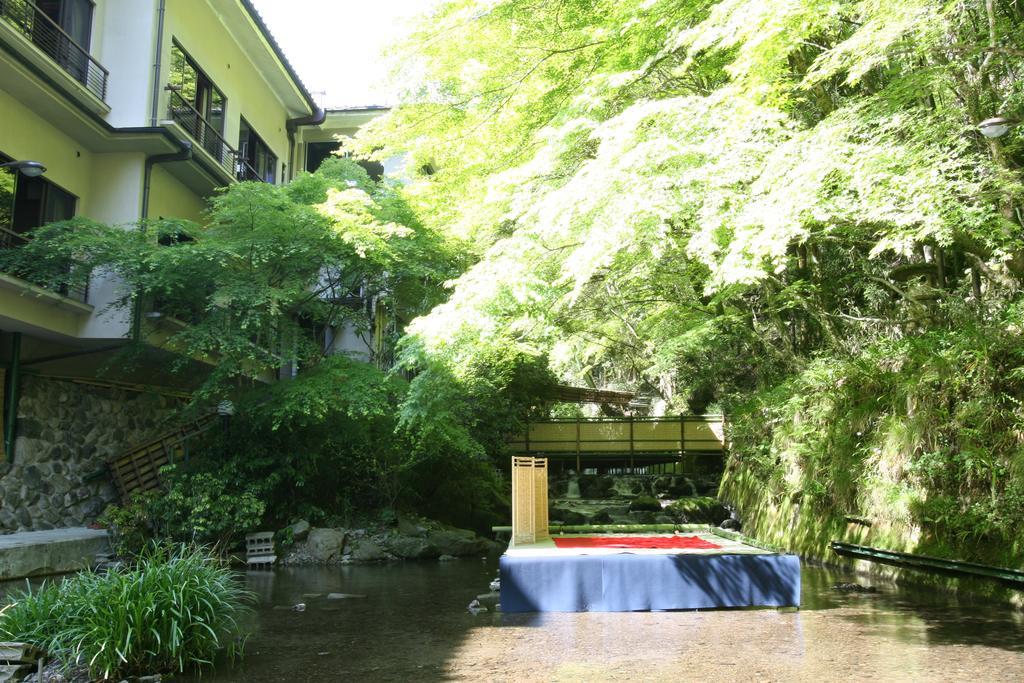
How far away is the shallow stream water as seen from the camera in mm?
6395

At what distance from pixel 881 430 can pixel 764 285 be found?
3.99 meters

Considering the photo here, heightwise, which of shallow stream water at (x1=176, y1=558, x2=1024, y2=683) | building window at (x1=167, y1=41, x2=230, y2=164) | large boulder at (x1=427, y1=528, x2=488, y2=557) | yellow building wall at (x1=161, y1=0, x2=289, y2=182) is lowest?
shallow stream water at (x1=176, y1=558, x2=1024, y2=683)

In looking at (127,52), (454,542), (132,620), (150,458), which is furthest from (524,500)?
(127,52)

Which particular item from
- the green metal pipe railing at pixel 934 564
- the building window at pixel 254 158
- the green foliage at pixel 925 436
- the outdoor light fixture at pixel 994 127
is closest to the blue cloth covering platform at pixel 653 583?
the green metal pipe railing at pixel 934 564

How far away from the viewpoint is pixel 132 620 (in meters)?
6.17

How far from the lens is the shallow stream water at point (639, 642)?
6395mm

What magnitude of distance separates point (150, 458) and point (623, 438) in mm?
13880

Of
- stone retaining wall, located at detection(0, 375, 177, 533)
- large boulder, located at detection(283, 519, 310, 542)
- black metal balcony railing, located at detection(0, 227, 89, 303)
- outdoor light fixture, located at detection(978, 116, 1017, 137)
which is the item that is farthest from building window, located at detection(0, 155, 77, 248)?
outdoor light fixture, located at detection(978, 116, 1017, 137)

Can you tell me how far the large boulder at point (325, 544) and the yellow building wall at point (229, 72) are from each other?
28.4ft

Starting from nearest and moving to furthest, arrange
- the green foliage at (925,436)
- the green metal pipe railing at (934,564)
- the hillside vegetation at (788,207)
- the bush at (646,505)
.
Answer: the hillside vegetation at (788,207) → the green metal pipe railing at (934,564) → the green foliage at (925,436) → the bush at (646,505)

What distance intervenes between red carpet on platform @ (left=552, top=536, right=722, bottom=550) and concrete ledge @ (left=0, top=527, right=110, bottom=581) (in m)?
7.01

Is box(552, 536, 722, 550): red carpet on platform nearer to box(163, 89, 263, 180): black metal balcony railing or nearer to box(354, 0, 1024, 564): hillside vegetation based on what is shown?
box(354, 0, 1024, 564): hillside vegetation

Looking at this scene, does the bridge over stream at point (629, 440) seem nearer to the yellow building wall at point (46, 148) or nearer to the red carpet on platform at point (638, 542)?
the red carpet on platform at point (638, 542)

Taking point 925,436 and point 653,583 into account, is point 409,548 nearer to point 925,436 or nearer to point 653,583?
point 653,583
